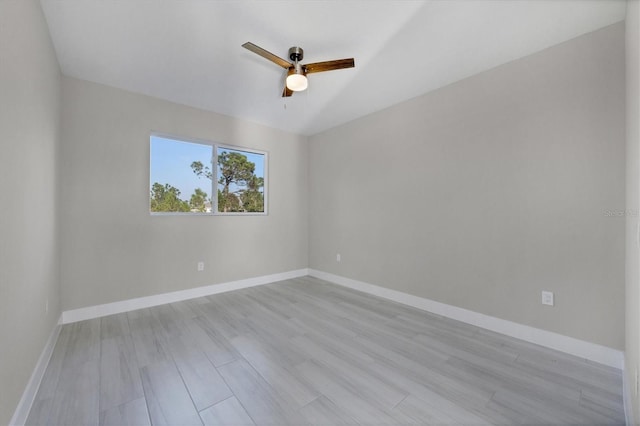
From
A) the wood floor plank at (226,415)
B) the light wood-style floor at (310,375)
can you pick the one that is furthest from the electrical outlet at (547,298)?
the wood floor plank at (226,415)

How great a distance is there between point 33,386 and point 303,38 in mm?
3333

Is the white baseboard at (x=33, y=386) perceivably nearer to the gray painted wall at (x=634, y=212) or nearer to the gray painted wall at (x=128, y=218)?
the gray painted wall at (x=128, y=218)

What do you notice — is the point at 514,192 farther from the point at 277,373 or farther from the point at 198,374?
the point at 198,374

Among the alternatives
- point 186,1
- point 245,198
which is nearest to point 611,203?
point 186,1

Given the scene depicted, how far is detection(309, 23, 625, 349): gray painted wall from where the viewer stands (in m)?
2.00

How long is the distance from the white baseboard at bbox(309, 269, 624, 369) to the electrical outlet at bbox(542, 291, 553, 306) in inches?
9.6

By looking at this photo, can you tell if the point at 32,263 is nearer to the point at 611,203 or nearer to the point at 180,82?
the point at 180,82

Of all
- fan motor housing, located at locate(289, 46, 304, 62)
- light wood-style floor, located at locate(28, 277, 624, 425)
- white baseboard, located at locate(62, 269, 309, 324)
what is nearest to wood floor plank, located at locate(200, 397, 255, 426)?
light wood-style floor, located at locate(28, 277, 624, 425)

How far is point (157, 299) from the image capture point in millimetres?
3207

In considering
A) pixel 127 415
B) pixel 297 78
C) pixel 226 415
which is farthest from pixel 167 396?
pixel 297 78

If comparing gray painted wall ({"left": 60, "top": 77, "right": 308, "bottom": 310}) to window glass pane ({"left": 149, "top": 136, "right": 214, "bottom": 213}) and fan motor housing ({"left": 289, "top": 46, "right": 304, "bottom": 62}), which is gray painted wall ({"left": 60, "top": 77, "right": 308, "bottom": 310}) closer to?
window glass pane ({"left": 149, "top": 136, "right": 214, "bottom": 213})

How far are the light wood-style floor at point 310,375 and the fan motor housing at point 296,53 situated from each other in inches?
107

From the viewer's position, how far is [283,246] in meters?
4.46

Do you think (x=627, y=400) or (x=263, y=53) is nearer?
(x=627, y=400)
